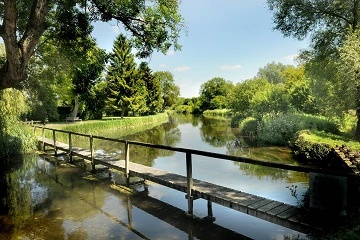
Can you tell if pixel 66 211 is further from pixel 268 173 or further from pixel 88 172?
pixel 268 173

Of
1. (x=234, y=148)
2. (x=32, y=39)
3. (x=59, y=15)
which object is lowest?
(x=234, y=148)

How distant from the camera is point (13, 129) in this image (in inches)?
643

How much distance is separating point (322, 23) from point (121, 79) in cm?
3205

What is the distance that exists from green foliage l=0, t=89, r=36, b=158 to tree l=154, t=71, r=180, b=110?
242 feet

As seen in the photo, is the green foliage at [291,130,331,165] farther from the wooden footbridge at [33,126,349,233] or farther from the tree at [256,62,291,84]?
the tree at [256,62,291,84]

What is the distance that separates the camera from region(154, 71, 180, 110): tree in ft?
306

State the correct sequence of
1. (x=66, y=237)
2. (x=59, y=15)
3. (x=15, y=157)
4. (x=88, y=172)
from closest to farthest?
(x=66, y=237) → (x=59, y=15) → (x=88, y=172) → (x=15, y=157)

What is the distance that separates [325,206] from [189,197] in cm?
310

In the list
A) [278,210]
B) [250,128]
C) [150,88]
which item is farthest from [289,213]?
[150,88]

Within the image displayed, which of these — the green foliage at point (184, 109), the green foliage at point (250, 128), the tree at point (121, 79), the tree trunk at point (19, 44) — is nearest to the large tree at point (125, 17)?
the tree trunk at point (19, 44)

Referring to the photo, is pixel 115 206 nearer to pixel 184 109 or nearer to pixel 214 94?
pixel 214 94

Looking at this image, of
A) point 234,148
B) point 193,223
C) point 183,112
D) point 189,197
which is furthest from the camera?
point 183,112

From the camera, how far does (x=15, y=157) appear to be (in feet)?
49.4

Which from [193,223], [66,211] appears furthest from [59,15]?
[193,223]
